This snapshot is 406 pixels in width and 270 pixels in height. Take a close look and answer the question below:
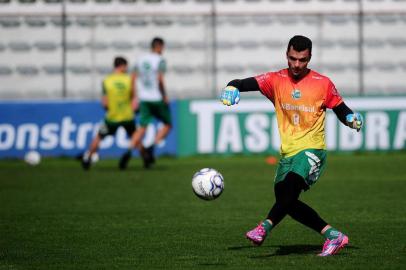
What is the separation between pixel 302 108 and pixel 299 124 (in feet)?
0.49

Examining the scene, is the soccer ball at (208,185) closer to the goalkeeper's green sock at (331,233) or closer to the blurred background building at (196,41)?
the goalkeeper's green sock at (331,233)

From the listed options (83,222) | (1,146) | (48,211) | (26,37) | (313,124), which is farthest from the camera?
(26,37)

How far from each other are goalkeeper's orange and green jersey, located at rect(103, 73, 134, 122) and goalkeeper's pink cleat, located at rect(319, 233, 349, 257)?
11.0 meters

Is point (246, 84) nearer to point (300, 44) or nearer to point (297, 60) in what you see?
point (297, 60)

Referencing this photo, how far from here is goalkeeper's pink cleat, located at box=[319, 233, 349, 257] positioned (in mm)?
8922

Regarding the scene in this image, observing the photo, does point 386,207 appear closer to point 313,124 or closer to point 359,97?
point 313,124

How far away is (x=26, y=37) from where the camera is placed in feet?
79.3

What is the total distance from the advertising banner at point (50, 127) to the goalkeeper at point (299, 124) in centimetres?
1257

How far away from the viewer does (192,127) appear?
2177 cm

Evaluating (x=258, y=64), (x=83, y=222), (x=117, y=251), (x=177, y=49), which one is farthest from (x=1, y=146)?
(x=117, y=251)

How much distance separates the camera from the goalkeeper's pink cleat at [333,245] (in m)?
8.92

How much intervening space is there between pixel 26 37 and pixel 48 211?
12.1 meters

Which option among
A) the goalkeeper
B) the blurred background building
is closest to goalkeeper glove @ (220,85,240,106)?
the goalkeeper

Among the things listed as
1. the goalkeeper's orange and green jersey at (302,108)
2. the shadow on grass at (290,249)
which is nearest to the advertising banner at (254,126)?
the shadow on grass at (290,249)
